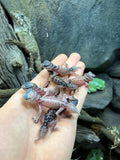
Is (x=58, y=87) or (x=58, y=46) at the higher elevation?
(x=58, y=46)

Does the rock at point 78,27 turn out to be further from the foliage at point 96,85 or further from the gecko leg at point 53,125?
the gecko leg at point 53,125

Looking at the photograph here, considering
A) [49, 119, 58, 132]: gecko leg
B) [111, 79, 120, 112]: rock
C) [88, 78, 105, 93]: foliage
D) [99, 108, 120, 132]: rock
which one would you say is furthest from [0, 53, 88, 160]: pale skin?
[111, 79, 120, 112]: rock

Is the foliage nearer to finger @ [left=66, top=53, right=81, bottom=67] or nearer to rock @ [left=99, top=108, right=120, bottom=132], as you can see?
rock @ [left=99, top=108, right=120, bottom=132]

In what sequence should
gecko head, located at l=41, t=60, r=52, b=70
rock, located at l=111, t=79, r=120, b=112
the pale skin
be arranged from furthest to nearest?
rock, located at l=111, t=79, r=120, b=112, gecko head, located at l=41, t=60, r=52, b=70, the pale skin

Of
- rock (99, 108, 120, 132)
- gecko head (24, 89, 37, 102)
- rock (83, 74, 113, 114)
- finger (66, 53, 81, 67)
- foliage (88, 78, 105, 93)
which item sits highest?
gecko head (24, 89, 37, 102)

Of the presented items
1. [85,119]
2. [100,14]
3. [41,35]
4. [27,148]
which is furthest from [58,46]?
[27,148]

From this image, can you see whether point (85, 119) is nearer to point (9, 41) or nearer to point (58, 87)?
point (58, 87)

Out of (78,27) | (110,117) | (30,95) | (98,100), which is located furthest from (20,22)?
(110,117)

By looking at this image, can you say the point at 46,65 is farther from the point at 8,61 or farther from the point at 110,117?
the point at 110,117
